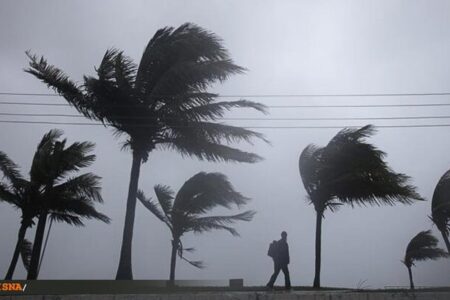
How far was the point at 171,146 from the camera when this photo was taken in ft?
53.5

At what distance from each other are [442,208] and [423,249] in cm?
440

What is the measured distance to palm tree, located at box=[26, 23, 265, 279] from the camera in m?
15.2

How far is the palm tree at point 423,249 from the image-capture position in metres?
22.3

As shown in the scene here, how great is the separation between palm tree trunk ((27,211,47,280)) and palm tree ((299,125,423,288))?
919 centimetres

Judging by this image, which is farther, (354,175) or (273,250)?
(354,175)

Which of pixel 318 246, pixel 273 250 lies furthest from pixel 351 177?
pixel 273 250

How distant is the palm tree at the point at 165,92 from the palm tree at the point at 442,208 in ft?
26.7

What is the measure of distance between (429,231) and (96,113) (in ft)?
48.9

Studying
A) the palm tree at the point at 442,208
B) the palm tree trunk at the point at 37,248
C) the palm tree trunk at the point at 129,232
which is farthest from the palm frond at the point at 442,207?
the palm tree trunk at the point at 37,248

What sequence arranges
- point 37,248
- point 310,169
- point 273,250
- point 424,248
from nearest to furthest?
point 273,250 → point 310,169 → point 37,248 → point 424,248

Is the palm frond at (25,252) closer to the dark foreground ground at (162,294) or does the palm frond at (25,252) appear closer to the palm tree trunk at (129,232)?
the palm tree trunk at (129,232)

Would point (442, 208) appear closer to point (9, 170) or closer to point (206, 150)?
point (206, 150)

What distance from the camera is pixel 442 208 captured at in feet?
62.5

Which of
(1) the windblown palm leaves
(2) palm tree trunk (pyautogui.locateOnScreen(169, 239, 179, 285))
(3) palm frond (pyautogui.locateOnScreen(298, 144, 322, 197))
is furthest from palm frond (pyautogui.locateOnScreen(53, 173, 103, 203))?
(3) palm frond (pyautogui.locateOnScreen(298, 144, 322, 197))
